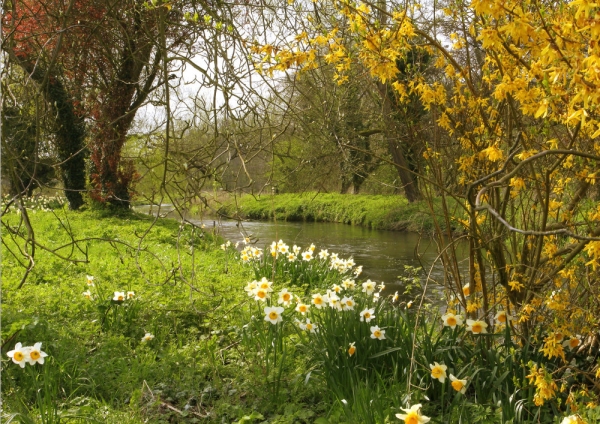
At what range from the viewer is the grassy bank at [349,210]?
15.7 m

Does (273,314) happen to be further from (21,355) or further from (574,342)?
(574,342)

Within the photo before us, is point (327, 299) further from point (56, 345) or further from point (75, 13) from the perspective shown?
point (75, 13)

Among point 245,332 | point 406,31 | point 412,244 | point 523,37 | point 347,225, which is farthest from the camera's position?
point 347,225

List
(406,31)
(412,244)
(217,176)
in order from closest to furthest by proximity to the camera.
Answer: (406,31), (217,176), (412,244)

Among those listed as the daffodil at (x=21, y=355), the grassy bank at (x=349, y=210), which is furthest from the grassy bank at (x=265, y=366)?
the grassy bank at (x=349, y=210)

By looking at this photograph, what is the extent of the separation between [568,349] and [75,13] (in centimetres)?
398

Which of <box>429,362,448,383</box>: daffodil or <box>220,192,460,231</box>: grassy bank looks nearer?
<box>429,362,448,383</box>: daffodil

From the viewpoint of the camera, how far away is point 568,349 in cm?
322

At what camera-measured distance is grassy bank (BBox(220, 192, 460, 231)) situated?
51.4 feet

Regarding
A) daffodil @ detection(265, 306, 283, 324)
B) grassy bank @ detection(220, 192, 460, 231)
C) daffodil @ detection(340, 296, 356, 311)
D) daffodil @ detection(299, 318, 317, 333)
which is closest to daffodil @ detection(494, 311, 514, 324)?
daffodil @ detection(340, 296, 356, 311)

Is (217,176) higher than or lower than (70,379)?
higher

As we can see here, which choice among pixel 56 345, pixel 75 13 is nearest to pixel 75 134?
pixel 75 13

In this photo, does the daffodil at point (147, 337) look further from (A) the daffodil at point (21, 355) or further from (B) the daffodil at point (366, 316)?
(B) the daffodil at point (366, 316)

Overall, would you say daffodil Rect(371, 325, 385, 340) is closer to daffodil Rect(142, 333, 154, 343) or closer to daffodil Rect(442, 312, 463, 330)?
daffodil Rect(442, 312, 463, 330)
